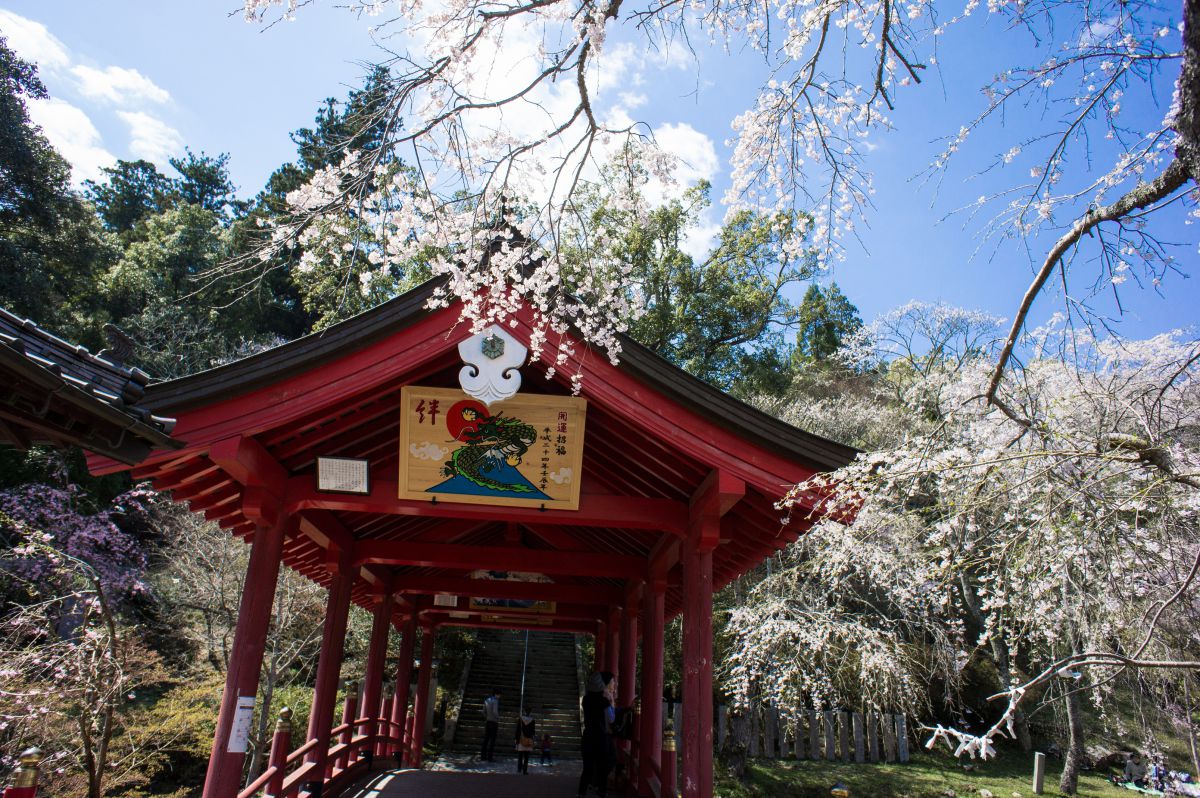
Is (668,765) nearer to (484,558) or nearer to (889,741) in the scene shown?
(484,558)

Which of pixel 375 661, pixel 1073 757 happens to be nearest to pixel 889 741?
pixel 1073 757

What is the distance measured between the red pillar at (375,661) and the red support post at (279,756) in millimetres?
3009

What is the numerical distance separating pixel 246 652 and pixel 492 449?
2309mm

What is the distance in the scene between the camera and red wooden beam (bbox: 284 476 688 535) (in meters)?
5.60

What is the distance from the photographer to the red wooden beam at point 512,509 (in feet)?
18.4

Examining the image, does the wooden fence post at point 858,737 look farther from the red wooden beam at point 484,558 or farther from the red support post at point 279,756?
the red support post at point 279,756

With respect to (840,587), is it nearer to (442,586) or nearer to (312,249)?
(442,586)

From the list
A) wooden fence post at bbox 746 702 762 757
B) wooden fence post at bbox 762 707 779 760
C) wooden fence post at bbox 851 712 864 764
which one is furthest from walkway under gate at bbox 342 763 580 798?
wooden fence post at bbox 851 712 864 764

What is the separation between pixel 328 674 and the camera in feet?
21.7

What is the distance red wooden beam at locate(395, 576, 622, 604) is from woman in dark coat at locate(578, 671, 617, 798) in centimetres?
279

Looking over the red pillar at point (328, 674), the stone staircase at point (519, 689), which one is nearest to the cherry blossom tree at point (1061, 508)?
the red pillar at point (328, 674)

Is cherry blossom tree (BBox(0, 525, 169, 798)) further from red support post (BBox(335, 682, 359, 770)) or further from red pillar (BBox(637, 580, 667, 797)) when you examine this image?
red pillar (BBox(637, 580, 667, 797))

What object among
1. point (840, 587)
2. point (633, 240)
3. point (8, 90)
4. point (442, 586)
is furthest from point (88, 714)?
point (8, 90)

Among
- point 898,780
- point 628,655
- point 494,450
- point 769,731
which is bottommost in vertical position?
point 898,780
